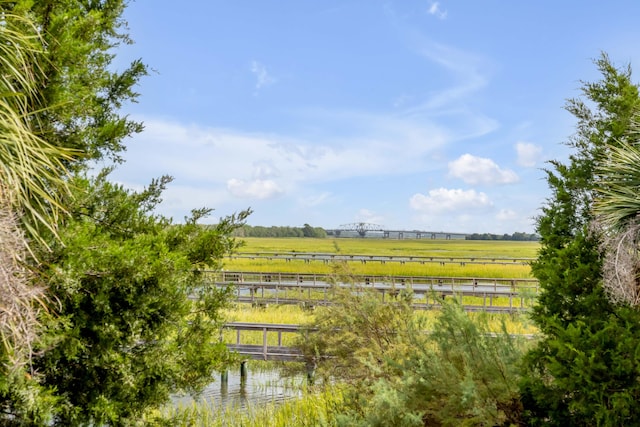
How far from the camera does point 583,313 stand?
4910 millimetres

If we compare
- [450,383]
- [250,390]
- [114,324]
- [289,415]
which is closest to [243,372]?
[250,390]

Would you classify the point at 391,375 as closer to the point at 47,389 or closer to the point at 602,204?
the point at 602,204

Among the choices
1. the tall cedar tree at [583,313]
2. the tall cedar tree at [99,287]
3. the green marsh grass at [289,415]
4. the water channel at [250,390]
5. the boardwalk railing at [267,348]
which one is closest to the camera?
the tall cedar tree at [583,313]

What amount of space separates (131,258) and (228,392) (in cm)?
894

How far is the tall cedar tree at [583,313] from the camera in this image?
13.9 feet

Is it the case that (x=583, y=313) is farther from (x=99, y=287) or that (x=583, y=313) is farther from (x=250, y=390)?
(x=250, y=390)

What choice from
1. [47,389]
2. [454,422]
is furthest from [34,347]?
[454,422]

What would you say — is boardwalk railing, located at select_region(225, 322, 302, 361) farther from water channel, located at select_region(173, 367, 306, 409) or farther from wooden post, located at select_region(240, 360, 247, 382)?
wooden post, located at select_region(240, 360, 247, 382)

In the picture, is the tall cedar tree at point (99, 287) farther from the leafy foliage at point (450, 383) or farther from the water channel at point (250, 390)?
the water channel at point (250, 390)

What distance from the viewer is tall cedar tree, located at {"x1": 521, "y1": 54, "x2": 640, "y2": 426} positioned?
4.22m

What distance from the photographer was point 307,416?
7.93 m

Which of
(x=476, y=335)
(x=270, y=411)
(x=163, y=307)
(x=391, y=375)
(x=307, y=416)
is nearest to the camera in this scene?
(x=476, y=335)

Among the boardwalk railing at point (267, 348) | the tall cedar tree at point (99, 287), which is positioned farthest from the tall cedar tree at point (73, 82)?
the boardwalk railing at point (267, 348)

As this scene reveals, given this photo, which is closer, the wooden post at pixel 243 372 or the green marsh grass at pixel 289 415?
the green marsh grass at pixel 289 415
